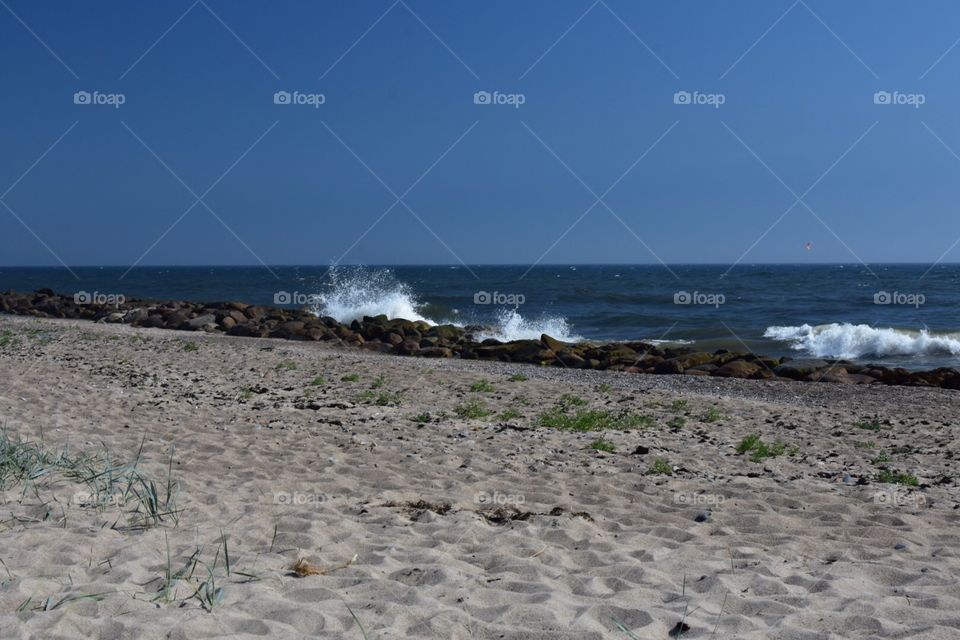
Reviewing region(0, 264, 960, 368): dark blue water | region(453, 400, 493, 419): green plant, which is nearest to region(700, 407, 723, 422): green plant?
region(453, 400, 493, 419): green plant

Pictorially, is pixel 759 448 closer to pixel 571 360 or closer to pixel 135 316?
pixel 571 360

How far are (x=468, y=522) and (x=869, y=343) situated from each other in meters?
21.2

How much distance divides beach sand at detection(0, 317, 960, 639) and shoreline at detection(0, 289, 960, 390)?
6.07 meters

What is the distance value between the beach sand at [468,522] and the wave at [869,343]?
1283 centimetres

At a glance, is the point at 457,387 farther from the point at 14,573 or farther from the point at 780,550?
the point at 14,573

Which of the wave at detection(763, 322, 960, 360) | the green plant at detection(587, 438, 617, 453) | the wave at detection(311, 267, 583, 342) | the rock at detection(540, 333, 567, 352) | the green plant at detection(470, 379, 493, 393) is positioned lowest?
the green plant at detection(587, 438, 617, 453)

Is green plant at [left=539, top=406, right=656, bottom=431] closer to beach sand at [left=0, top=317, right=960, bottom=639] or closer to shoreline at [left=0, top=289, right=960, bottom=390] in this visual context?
beach sand at [left=0, top=317, right=960, bottom=639]

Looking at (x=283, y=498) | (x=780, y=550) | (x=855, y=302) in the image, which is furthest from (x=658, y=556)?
(x=855, y=302)

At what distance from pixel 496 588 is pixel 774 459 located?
4486mm

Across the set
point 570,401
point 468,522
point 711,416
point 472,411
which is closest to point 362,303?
point 570,401

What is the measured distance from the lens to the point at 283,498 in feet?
19.5

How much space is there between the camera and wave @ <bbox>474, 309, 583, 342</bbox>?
27.0 meters

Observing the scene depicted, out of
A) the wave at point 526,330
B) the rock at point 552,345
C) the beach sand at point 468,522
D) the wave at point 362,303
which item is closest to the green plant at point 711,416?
the beach sand at point 468,522

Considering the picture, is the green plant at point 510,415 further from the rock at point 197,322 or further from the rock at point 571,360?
the rock at point 197,322
